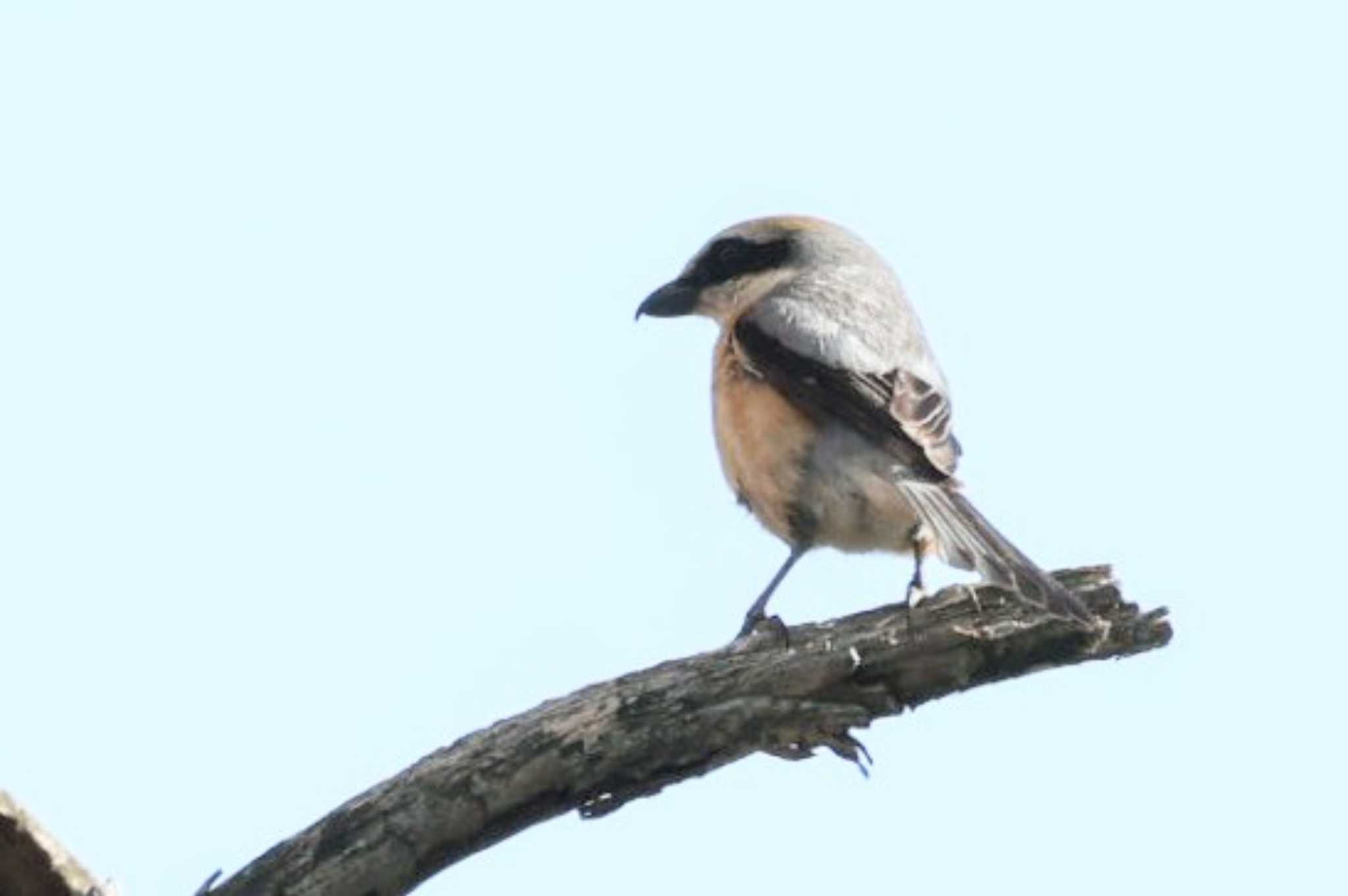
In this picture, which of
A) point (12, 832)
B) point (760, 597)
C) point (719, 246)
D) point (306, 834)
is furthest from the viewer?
point (719, 246)

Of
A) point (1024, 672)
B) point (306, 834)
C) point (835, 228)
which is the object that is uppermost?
point (835, 228)

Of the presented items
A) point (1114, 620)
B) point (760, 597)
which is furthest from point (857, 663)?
point (760, 597)

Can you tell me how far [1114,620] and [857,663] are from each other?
0.72 metres

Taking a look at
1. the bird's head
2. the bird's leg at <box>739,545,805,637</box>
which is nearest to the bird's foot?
the bird's leg at <box>739,545,805,637</box>

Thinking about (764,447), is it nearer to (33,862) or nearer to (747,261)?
(747,261)

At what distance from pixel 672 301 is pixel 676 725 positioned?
3465 millimetres

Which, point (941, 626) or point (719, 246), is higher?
point (719, 246)

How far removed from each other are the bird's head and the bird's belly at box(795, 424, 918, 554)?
1400 millimetres

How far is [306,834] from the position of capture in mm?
5781

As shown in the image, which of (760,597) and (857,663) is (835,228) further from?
(857,663)

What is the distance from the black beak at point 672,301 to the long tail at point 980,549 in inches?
78.2

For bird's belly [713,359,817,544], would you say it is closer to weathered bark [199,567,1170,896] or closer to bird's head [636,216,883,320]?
bird's head [636,216,883,320]

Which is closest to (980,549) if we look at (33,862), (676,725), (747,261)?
(676,725)

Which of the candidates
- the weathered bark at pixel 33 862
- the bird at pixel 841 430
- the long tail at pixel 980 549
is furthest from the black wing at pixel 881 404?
the weathered bark at pixel 33 862
